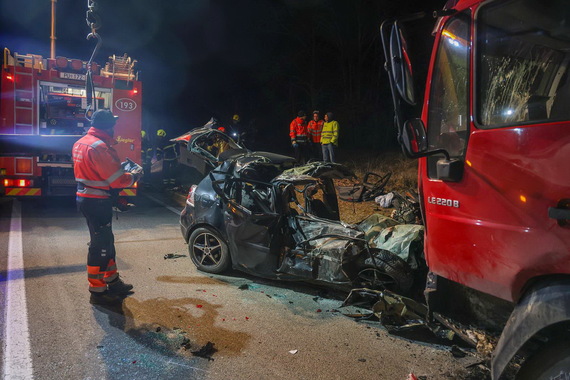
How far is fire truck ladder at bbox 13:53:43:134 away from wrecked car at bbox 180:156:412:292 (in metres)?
5.75

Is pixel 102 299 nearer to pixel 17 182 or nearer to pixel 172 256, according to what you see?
pixel 172 256

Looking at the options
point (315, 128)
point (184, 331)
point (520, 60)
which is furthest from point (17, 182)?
point (520, 60)

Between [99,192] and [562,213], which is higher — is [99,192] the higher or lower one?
the lower one

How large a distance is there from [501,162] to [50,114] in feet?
32.3

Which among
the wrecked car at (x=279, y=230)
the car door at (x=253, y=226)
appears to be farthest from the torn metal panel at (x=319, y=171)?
the car door at (x=253, y=226)

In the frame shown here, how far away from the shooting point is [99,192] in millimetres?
4453

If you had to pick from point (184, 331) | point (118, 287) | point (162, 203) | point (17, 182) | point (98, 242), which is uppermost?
point (17, 182)

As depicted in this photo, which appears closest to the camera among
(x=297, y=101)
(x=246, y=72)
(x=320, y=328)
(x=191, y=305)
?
(x=320, y=328)

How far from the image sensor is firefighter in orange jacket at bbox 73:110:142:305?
4.42 m

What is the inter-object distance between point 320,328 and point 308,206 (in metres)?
1.96

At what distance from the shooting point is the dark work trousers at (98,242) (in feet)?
14.6

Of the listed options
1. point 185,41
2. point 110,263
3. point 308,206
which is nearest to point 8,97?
point 110,263

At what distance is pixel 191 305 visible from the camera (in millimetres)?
4445

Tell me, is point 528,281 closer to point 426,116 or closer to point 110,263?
point 426,116
